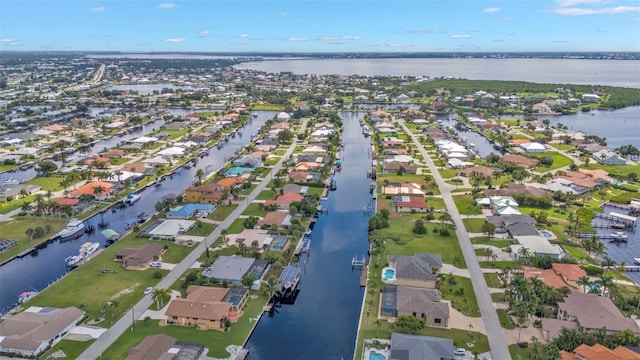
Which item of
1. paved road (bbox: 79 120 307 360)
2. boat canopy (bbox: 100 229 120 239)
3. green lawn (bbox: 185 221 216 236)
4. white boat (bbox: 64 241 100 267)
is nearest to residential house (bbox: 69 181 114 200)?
boat canopy (bbox: 100 229 120 239)

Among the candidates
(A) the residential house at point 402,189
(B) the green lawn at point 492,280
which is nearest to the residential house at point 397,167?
(A) the residential house at point 402,189

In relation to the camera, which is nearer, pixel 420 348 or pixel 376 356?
pixel 420 348

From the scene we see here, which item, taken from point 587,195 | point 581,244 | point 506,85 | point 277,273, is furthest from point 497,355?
point 506,85

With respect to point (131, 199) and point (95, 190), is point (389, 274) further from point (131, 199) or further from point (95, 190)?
point (95, 190)

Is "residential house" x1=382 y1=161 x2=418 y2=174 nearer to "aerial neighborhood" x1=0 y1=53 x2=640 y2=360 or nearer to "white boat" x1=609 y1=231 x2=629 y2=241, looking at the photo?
"aerial neighborhood" x1=0 y1=53 x2=640 y2=360

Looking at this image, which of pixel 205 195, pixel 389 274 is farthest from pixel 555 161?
pixel 205 195

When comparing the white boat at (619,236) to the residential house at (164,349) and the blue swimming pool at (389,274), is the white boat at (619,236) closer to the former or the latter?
the blue swimming pool at (389,274)
